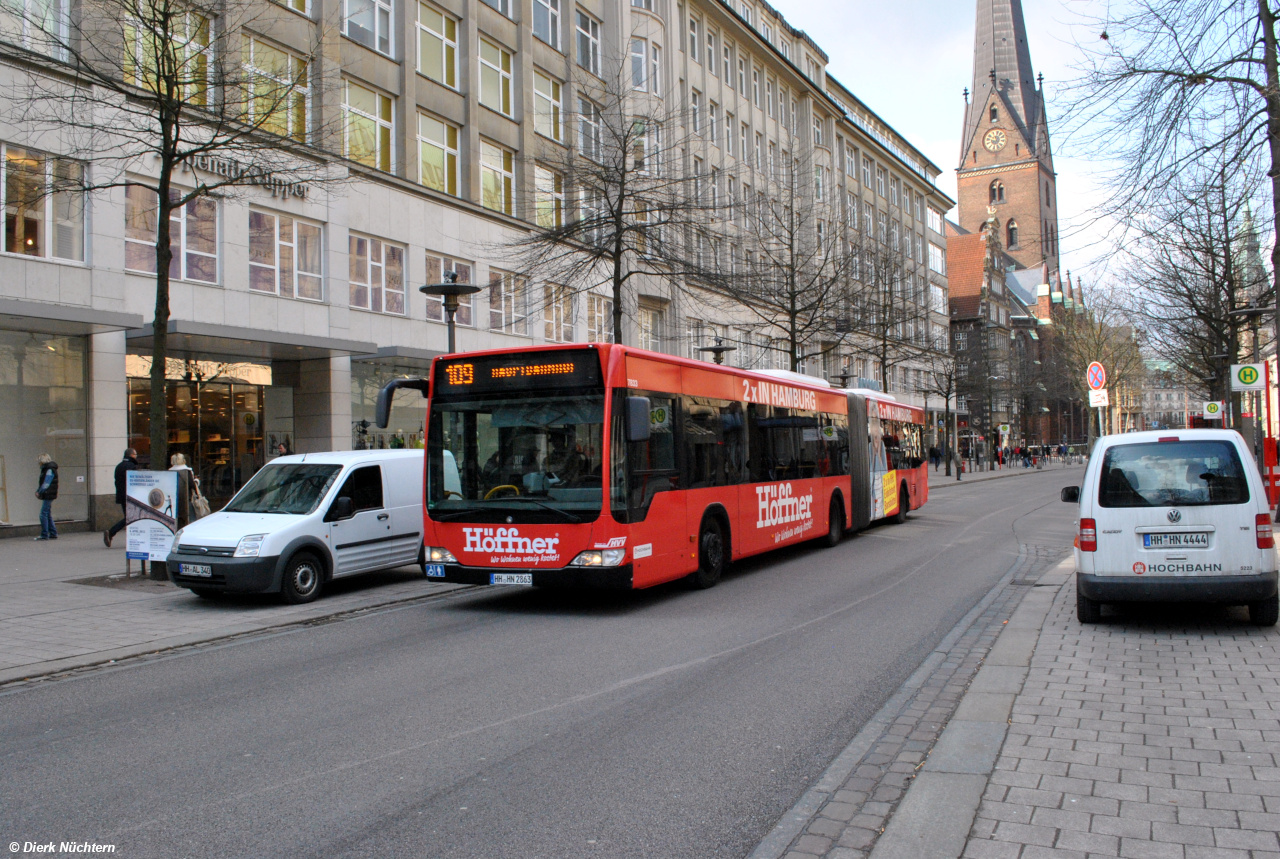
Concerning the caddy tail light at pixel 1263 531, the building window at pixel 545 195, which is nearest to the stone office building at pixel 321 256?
the building window at pixel 545 195

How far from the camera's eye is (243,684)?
7.24 m

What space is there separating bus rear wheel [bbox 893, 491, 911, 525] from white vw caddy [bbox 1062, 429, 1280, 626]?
13084 millimetres

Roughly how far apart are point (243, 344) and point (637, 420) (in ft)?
48.6

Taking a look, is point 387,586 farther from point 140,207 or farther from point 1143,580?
point 140,207

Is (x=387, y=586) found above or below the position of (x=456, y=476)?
below

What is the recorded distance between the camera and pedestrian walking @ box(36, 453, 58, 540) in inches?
693

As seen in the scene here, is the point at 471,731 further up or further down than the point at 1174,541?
further down

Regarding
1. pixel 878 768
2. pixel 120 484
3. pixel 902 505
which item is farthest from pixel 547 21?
pixel 878 768

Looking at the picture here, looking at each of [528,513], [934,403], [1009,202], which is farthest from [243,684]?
[1009,202]

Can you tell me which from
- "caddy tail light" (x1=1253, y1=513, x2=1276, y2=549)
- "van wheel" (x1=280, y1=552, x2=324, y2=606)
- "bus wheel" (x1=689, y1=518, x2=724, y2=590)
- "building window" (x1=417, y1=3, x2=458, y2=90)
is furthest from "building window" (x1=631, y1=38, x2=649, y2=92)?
"caddy tail light" (x1=1253, y1=513, x2=1276, y2=549)

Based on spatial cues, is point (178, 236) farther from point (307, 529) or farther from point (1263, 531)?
point (1263, 531)

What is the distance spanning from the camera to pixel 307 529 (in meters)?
11.6

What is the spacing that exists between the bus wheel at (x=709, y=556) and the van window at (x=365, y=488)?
14.0 feet

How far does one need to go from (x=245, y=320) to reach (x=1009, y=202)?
4041 inches
